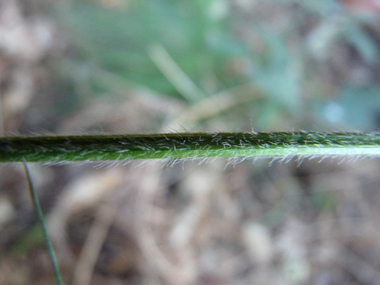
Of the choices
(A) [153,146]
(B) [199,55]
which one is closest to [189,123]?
(B) [199,55]

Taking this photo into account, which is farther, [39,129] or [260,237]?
[260,237]

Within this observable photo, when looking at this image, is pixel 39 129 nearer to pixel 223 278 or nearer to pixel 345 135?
pixel 223 278

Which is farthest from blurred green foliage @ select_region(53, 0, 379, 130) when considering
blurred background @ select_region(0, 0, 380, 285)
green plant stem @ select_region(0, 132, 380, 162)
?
green plant stem @ select_region(0, 132, 380, 162)

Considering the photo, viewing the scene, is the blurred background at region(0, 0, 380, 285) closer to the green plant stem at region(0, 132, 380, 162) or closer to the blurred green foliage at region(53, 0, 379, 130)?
the blurred green foliage at region(53, 0, 379, 130)

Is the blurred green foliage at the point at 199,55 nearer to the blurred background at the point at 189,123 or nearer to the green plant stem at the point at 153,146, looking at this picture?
the blurred background at the point at 189,123

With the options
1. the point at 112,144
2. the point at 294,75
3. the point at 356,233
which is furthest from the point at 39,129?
the point at 356,233

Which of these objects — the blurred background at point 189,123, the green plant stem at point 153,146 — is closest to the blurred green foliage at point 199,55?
the blurred background at point 189,123

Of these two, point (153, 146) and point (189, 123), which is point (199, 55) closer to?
point (189, 123)
